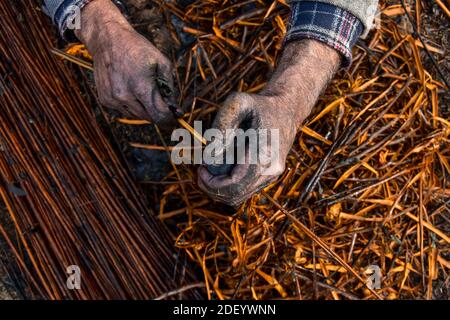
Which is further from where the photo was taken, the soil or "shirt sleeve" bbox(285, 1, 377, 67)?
the soil

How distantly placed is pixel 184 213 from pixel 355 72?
1.71ft

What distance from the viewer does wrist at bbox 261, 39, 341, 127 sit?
939 mm

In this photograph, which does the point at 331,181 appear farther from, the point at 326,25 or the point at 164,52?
the point at 164,52

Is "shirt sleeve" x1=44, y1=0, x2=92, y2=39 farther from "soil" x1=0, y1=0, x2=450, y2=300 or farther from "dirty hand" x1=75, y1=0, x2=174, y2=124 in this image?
"soil" x1=0, y1=0, x2=450, y2=300

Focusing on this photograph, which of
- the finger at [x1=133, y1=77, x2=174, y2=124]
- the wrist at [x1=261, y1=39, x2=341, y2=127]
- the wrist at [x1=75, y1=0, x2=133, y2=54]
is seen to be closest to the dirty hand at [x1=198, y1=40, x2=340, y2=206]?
the wrist at [x1=261, y1=39, x2=341, y2=127]

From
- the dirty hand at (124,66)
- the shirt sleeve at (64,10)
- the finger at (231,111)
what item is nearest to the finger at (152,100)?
the dirty hand at (124,66)

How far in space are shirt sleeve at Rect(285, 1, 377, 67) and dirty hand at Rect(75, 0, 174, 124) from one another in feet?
0.88

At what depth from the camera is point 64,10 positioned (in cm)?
100

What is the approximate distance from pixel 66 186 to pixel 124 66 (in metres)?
0.38

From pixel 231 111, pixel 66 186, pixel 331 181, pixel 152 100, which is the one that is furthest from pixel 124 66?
pixel 331 181

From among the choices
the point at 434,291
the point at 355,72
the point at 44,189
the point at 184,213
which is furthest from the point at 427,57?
the point at 44,189

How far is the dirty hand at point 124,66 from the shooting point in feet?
2.97

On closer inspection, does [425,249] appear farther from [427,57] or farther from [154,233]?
[154,233]

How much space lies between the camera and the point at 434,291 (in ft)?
4.11
